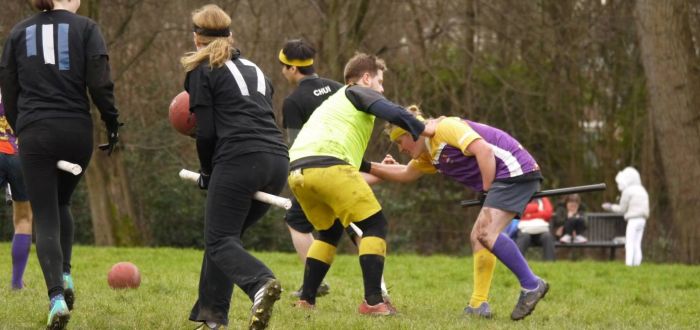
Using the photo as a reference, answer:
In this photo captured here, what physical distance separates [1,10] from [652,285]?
39.9ft

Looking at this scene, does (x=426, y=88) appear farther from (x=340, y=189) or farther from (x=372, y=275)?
(x=340, y=189)

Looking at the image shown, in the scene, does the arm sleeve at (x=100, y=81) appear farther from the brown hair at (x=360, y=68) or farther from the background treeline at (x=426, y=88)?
the background treeline at (x=426, y=88)

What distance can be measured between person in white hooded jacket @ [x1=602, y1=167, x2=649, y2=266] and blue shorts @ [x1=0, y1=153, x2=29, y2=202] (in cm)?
1019

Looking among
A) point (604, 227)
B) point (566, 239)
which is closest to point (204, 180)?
point (566, 239)

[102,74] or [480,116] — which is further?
[480,116]

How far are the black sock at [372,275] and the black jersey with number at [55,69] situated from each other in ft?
6.21

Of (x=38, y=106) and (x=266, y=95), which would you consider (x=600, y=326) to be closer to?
(x=266, y=95)

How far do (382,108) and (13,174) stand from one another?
3.17 metres

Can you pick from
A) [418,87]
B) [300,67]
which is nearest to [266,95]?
[300,67]

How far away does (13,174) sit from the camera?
8461 mm

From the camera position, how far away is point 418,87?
22781 mm

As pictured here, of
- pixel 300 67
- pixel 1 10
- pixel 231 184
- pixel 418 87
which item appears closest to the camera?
pixel 231 184

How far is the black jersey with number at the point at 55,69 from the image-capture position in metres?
6.12

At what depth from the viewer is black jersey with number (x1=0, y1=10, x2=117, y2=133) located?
6.12 metres
